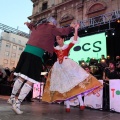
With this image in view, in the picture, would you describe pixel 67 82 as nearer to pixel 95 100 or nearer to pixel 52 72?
pixel 52 72

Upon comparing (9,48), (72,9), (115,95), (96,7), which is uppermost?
(9,48)

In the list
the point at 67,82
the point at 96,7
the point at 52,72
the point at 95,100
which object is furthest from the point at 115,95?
the point at 96,7

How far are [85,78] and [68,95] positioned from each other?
1.47 feet

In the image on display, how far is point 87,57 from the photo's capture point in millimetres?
10336

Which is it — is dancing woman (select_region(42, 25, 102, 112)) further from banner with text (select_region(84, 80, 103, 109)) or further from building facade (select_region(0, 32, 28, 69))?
building facade (select_region(0, 32, 28, 69))

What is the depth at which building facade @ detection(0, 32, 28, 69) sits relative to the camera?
3585cm

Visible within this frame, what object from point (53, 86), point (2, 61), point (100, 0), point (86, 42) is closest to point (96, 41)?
point (86, 42)

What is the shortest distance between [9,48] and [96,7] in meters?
27.2

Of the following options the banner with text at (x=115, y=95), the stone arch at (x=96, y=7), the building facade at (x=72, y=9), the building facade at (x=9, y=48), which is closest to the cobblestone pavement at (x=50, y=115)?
the banner with text at (x=115, y=95)

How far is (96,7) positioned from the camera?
1495 cm

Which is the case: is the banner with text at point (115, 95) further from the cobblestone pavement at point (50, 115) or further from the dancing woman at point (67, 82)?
the dancing woman at point (67, 82)

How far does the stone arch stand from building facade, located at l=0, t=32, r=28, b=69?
80.3 ft

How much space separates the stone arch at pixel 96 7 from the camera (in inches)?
562

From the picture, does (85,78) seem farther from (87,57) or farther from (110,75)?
(87,57)
